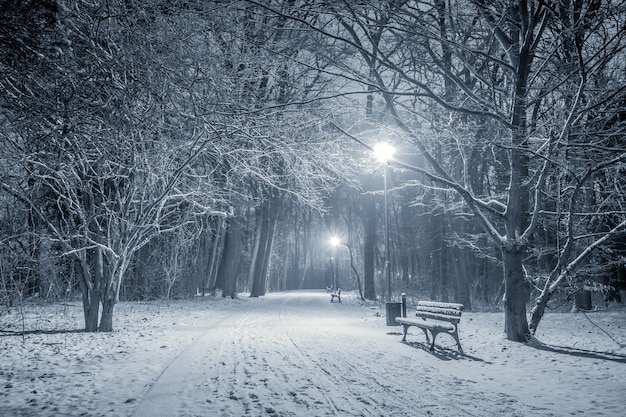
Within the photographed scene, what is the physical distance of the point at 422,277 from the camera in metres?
34.6

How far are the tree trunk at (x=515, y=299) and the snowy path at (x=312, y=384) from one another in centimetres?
182

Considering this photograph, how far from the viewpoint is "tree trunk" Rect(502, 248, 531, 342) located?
8461 mm

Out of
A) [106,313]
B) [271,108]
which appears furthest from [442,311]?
[106,313]

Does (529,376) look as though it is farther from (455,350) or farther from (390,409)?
(390,409)

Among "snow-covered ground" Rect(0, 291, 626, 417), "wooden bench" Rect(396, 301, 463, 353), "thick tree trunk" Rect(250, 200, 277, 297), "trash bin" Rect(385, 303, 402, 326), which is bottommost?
"snow-covered ground" Rect(0, 291, 626, 417)

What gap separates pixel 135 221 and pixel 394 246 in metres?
29.0

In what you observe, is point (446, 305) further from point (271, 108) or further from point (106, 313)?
point (106, 313)

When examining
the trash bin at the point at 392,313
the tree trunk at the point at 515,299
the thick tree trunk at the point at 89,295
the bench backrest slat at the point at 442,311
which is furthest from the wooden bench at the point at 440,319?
the thick tree trunk at the point at 89,295

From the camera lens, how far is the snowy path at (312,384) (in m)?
4.31

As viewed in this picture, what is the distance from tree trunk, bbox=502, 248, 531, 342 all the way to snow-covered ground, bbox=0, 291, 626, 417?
340 mm

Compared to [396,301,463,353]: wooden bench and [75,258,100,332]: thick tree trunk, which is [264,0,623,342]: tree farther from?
[75,258,100,332]: thick tree trunk

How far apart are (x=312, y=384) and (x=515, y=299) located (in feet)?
17.7

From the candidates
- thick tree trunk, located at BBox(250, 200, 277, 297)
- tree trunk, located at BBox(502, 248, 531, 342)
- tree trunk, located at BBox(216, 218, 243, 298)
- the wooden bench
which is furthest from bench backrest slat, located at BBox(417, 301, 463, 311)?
thick tree trunk, located at BBox(250, 200, 277, 297)

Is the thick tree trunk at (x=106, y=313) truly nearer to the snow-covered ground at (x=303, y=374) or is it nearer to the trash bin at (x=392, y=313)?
the snow-covered ground at (x=303, y=374)
